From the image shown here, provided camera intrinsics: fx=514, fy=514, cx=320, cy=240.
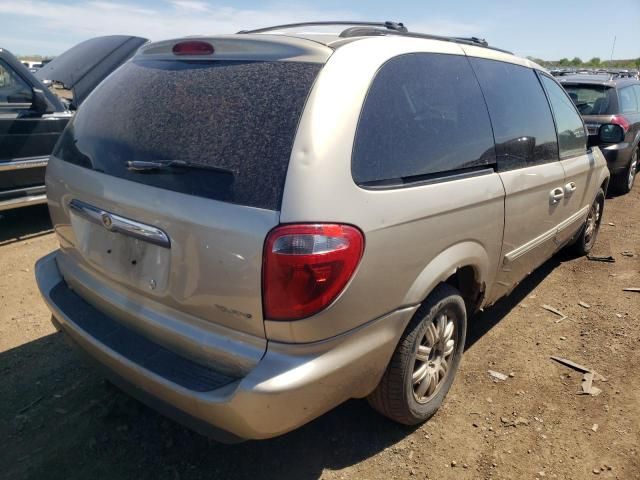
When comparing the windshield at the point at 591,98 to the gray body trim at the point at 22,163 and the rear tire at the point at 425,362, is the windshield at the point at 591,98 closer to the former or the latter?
the rear tire at the point at 425,362

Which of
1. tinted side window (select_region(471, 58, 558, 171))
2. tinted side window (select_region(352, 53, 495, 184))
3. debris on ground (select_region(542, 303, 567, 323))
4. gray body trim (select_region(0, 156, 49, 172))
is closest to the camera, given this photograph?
tinted side window (select_region(352, 53, 495, 184))

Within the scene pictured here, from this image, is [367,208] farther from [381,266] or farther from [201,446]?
[201,446]

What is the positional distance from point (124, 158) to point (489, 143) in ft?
6.04

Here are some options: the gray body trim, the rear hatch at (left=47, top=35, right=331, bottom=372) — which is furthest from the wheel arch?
the gray body trim

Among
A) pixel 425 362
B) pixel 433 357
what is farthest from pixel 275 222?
pixel 433 357

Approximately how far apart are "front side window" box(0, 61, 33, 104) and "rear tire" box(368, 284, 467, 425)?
4.80 m

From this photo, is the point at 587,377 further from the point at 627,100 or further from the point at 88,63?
the point at 88,63

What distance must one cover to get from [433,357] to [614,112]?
633cm

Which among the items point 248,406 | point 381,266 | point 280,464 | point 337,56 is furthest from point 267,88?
point 280,464

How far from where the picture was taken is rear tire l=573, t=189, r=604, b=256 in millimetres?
4973

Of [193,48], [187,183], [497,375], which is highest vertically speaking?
[193,48]

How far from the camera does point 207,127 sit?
2.00 meters

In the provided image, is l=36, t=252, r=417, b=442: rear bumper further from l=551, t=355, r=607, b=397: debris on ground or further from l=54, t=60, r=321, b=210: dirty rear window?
l=551, t=355, r=607, b=397: debris on ground

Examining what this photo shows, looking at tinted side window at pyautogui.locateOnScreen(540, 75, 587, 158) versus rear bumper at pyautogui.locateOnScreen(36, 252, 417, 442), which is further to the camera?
tinted side window at pyautogui.locateOnScreen(540, 75, 587, 158)
